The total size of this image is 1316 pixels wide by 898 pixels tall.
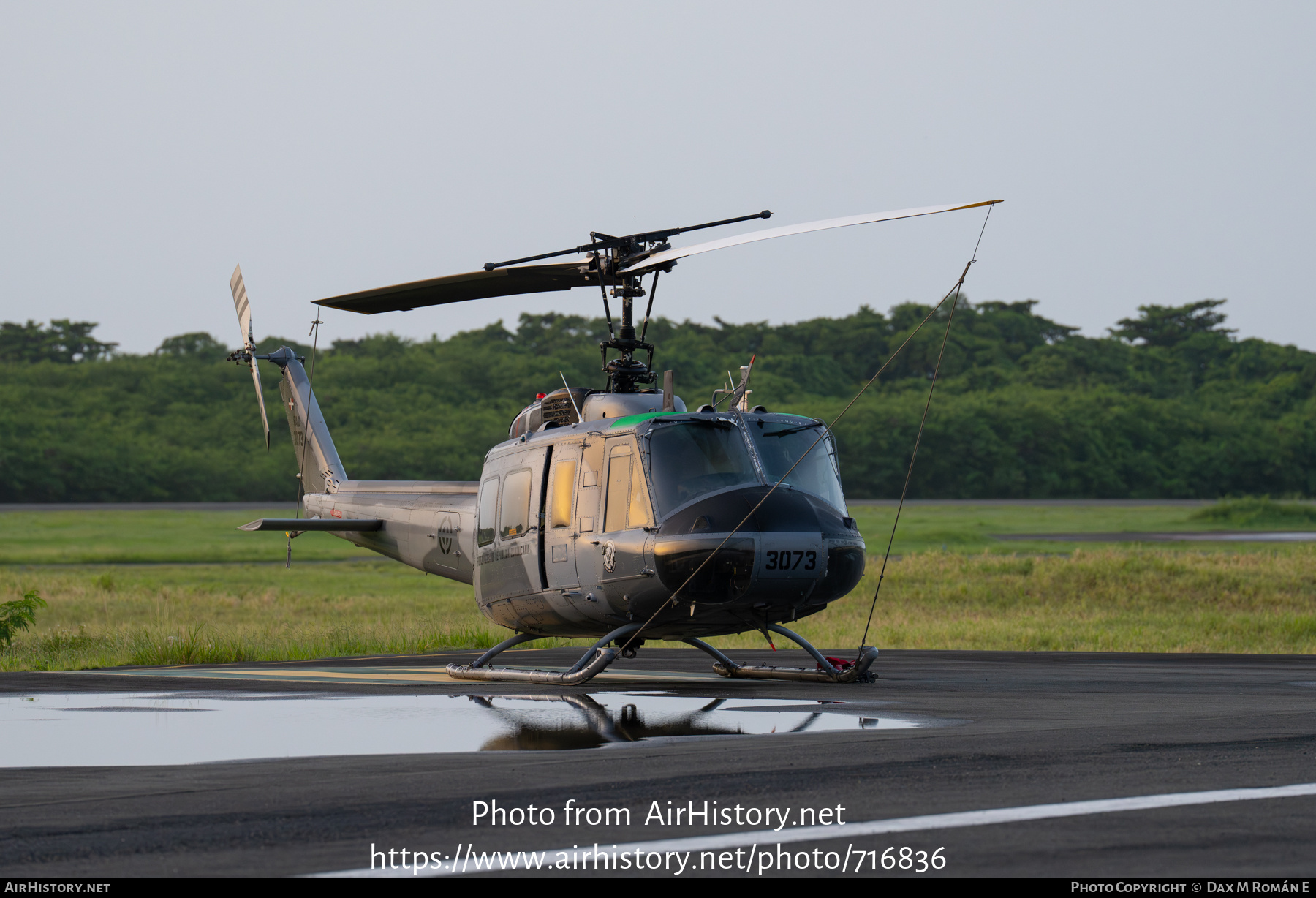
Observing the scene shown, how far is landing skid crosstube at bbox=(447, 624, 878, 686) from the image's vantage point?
13000 millimetres

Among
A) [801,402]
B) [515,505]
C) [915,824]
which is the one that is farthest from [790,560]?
[801,402]

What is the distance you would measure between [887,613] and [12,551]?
38955 millimetres

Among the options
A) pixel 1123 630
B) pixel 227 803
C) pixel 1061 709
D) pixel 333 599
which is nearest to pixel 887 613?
pixel 1123 630

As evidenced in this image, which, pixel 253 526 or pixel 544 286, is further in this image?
pixel 253 526

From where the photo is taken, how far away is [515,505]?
1443 cm

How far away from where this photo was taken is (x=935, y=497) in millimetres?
96562

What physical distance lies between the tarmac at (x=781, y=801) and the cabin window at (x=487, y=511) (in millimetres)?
5512

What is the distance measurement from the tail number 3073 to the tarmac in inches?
71.0

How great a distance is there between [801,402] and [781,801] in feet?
310

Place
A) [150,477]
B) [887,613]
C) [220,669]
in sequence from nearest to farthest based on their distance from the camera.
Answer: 1. [220,669]
2. [887,613]
3. [150,477]

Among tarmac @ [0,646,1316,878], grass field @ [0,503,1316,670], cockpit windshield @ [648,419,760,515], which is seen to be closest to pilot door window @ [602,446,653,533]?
cockpit windshield @ [648,419,760,515]

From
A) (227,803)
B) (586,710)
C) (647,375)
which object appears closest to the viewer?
(227,803)

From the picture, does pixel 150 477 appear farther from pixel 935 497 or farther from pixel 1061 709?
pixel 1061 709

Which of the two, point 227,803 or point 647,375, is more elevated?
point 647,375
